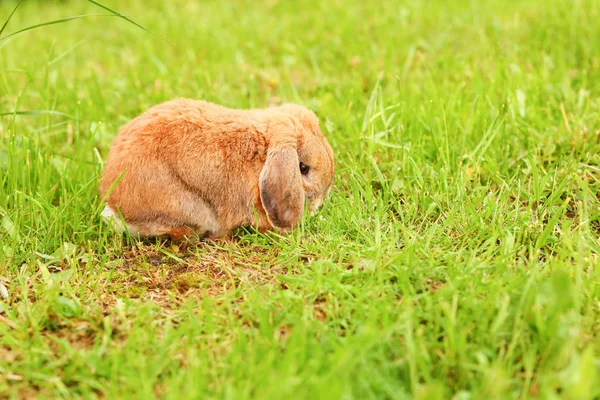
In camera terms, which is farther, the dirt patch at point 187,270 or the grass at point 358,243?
the dirt patch at point 187,270

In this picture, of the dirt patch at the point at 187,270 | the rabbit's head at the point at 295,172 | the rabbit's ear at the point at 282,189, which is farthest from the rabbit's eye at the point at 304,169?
the dirt patch at the point at 187,270

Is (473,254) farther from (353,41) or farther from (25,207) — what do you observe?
(353,41)

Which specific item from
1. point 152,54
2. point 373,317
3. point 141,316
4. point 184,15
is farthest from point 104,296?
point 184,15

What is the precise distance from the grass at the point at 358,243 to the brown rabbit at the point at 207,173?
126 mm

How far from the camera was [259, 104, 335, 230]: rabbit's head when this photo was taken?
10.7 feet

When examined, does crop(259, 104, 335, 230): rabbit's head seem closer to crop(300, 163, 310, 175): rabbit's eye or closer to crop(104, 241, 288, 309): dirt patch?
crop(300, 163, 310, 175): rabbit's eye

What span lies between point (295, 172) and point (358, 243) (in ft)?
1.72

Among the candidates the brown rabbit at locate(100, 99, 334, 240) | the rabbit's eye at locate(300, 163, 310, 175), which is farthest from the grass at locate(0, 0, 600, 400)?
the rabbit's eye at locate(300, 163, 310, 175)

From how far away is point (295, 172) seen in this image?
332 centimetres

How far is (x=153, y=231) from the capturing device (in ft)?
10.8

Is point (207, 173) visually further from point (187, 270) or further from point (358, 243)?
point (358, 243)

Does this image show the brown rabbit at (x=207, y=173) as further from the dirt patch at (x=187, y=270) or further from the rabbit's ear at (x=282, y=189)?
the dirt patch at (x=187, y=270)

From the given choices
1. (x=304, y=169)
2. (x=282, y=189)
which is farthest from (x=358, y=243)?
(x=304, y=169)

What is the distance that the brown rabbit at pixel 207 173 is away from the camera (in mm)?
3230
